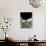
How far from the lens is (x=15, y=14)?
356 cm

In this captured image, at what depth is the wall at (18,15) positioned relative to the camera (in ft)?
11.6

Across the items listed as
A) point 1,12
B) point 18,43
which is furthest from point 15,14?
point 18,43

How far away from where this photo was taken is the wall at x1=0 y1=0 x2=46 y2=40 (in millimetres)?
3547

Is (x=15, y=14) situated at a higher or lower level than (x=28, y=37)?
higher

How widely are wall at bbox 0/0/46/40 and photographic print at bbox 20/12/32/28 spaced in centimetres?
9

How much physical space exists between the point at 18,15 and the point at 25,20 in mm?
244

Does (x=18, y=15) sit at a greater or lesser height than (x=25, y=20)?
greater

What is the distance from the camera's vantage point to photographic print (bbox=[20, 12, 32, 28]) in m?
3.56

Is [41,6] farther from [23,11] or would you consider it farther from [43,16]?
[23,11]

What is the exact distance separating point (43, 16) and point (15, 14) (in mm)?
799

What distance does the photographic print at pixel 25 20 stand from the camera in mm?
3559

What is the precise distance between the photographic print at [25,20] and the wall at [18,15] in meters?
0.09

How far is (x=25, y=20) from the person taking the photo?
356 centimetres

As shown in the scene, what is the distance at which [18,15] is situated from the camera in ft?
11.7
